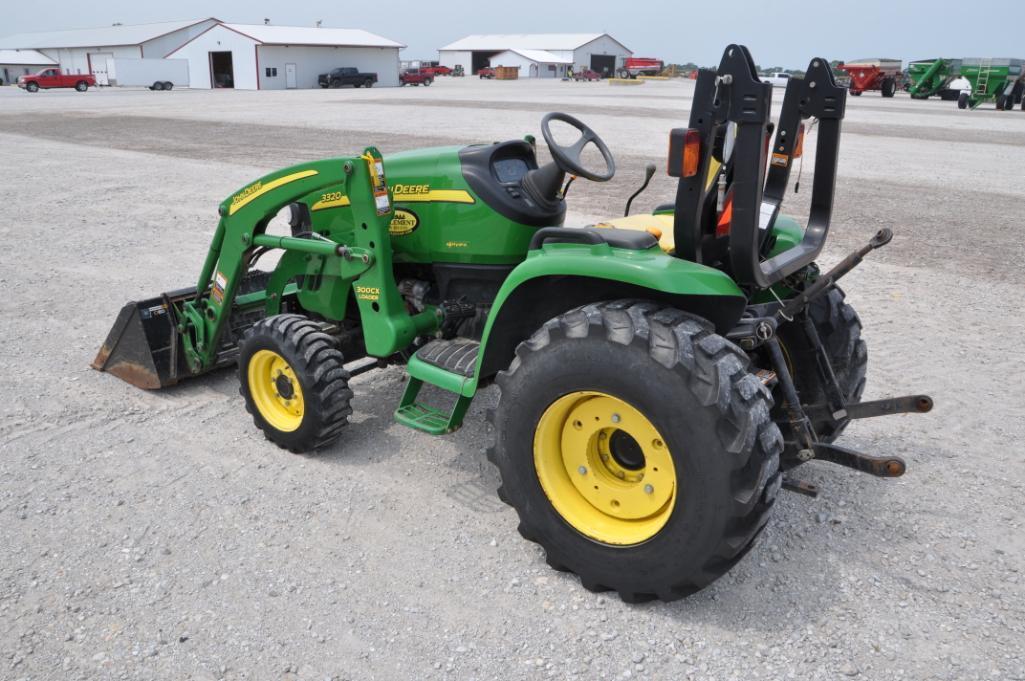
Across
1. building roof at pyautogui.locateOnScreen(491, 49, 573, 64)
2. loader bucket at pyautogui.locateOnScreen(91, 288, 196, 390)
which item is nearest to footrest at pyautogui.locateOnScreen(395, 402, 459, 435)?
loader bucket at pyautogui.locateOnScreen(91, 288, 196, 390)

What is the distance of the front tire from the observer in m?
2.72

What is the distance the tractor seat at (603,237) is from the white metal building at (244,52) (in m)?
56.0

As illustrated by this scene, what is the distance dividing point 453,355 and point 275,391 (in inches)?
43.3

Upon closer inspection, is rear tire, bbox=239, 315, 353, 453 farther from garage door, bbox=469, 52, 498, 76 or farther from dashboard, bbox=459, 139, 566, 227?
garage door, bbox=469, 52, 498, 76

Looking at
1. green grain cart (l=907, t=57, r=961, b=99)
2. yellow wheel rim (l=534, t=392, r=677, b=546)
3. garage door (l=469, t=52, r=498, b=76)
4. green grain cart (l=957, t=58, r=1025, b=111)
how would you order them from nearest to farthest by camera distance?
yellow wheel rim (l=534, t=392, r=677, b=546), green grain cart (l=957, t=58, r=1025, b=111), green grain cart (l=907, t=57, r=961, b=99), garage door (l=469, t=52, r=498, b=76)

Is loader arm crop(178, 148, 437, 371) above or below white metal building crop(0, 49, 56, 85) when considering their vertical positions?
below

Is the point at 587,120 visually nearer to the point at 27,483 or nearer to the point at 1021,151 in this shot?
the point at 1021,151

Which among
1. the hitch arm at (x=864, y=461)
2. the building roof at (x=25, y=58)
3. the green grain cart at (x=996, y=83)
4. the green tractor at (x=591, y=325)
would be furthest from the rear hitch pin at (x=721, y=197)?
the building roof at (x=25, y=58)

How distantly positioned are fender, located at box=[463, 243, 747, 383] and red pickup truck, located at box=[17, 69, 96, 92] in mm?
51688

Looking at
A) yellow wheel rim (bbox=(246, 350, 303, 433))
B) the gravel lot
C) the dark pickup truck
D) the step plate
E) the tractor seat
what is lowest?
the gravel lot

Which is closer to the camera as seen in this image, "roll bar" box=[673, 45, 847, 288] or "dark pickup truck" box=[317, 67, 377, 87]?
"roll bar" box=[673, 45, 847, 288]

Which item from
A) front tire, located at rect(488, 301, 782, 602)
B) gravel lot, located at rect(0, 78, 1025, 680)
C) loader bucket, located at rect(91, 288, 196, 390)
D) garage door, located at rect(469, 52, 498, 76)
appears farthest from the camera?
garage door, located at rect(469, 52, 498, 76)

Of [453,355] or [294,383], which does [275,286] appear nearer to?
[294,383]

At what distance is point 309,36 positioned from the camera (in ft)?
193
